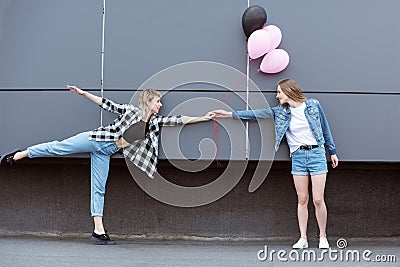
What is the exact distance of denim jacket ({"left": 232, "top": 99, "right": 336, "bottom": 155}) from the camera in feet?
16.9

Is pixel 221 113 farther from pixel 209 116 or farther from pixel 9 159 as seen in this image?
pixel 9 159

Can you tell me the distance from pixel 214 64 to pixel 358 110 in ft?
4.65

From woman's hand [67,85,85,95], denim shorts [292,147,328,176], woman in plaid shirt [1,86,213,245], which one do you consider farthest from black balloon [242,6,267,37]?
woman's hand [67,85,85,95]

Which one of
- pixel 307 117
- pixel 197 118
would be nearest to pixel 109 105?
pixel 197 118

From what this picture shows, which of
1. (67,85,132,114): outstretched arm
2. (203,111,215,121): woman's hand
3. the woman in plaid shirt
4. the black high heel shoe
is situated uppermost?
(67,85,132,114): outstretched arm

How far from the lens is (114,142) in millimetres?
5473

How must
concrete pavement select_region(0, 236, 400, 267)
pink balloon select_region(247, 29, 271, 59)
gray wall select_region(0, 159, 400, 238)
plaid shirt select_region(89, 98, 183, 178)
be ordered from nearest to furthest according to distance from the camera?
concrete pavement select_region(0, 236, 400, 267) < pink balloon select_region(247, 29, 271, 59) < plaid shirt select_region(89, 98, 183, 178) < gray wall select_region(0, 159, 400, 238)

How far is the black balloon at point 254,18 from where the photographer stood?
5367 mm

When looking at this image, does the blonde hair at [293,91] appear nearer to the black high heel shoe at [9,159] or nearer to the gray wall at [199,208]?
the gray wall at [199,208]

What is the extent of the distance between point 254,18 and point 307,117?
1032 mm

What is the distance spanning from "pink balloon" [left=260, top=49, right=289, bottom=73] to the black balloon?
0.28 metres

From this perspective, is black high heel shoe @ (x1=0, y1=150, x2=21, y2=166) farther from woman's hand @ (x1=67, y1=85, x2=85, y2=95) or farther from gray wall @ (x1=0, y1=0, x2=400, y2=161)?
woman's hand @ (x1=67, y1=85, x2=85, y2=95)

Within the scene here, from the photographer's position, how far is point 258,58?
18.2ft

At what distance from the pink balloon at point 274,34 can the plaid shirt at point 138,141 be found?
3.65 feet
